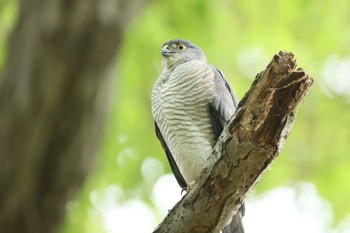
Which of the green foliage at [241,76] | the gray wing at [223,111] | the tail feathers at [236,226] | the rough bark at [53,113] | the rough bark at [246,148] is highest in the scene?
the green foliage at [241,76]

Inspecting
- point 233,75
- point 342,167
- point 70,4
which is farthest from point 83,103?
point 342,167

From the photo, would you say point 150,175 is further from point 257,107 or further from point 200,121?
point 257,107

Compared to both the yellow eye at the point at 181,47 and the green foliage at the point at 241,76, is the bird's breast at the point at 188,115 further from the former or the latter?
the green foliage at the point at 241,76

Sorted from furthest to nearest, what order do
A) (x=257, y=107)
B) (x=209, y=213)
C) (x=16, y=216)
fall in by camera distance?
(x=16, y=216) < (x=209, y=213) < (x=257, y=107)

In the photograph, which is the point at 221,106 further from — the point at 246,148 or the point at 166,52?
the point at 246,148

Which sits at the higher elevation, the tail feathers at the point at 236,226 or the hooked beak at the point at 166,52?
the hooked beak at the point at 166,52

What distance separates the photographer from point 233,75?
328 inches

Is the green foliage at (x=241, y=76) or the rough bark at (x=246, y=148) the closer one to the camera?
the rough bark at (x=246, y=148)

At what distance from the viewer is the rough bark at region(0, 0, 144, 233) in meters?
4.84

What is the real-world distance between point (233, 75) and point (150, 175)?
1.44m

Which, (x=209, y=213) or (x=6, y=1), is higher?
(x=6, y=1)

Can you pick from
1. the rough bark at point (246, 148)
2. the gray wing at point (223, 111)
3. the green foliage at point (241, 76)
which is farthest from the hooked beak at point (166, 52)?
the green foliage at point (241, 76)

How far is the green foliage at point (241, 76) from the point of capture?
7.74 metres

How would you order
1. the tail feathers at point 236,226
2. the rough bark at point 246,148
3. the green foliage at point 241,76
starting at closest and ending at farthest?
the rough bark at point 246,148
the tail feathers at point 236,226
the green foliage at point 241,76
